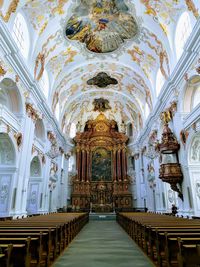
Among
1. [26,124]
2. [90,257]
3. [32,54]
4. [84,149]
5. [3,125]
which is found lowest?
[90,257]

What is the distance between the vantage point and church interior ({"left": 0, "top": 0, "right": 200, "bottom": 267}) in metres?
5.55

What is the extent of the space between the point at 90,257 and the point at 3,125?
688 centimetres

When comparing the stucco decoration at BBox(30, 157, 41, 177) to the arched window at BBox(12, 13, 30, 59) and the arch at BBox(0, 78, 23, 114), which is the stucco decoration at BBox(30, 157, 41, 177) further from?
the arched window at BBox(12, 13, 30, 59)

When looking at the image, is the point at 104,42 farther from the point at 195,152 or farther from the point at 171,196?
the point at 171,196

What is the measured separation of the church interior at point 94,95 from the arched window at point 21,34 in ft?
0.17

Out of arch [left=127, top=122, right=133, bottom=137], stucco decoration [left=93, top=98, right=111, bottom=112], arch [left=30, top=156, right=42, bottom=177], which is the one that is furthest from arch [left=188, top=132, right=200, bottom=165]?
stucco decoration [left=93, top=98, right=111, bottom=112]

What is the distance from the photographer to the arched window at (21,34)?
1077 cm

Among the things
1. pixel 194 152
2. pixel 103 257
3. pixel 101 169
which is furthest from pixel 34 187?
pixel 103 257

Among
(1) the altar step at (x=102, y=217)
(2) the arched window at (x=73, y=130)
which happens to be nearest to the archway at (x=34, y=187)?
(1) the altar step at (x=102, y=217)

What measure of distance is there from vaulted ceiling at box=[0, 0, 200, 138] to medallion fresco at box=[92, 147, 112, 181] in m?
6.71

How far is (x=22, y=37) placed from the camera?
37.8ft

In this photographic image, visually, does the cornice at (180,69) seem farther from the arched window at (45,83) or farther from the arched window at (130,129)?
the arched window at (130,129)

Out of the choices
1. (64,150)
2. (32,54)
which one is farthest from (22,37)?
(64,150)

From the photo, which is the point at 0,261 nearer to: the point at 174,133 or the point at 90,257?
the point at 90,257
